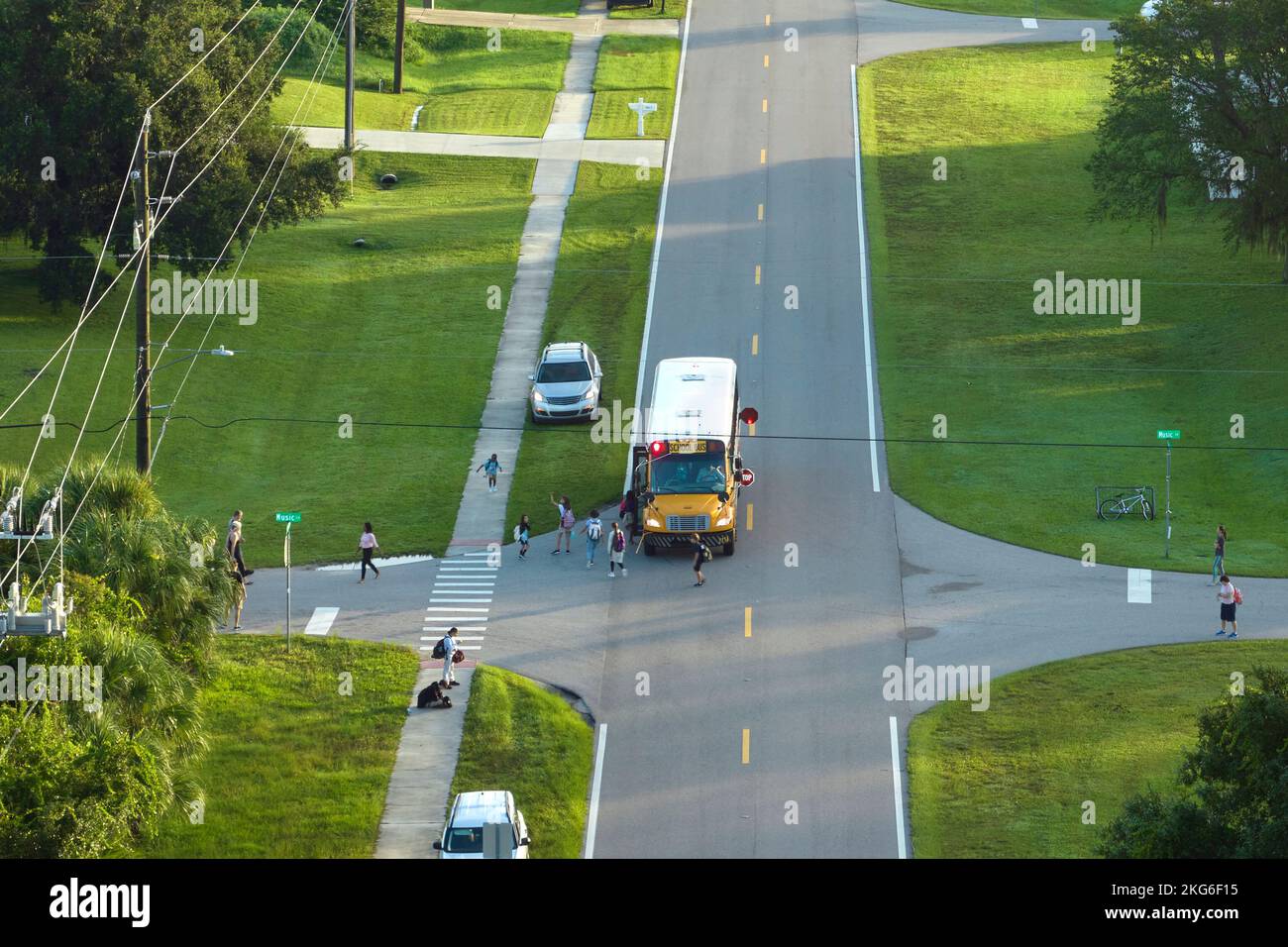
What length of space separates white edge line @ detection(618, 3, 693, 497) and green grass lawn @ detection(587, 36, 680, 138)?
11.5 inches

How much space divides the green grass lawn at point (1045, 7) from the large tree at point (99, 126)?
4385cm

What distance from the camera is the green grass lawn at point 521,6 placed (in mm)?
85000

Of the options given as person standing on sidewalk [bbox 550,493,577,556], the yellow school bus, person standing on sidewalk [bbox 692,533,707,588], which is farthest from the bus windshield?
person standing on sidewalk [bbox 550,493,577,556]

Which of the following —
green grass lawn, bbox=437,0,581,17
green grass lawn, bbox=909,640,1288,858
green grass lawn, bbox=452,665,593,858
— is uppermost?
green grass lawn, bbox=437,0,581,17

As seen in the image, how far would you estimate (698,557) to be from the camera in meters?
38.2

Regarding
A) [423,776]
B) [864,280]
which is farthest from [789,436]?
[423,776]

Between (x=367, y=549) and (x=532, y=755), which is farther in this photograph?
(x=367, y=549)

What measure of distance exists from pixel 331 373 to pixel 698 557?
17.1 m

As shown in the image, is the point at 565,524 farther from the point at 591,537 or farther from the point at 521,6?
the point at 521,6

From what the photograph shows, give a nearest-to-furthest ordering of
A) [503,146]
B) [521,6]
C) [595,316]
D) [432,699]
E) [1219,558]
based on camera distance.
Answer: [432,699]
[1219,558]
[595,316]
[503,146]
[521,6]

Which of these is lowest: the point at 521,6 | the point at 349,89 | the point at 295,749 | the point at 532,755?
the point at 295,749

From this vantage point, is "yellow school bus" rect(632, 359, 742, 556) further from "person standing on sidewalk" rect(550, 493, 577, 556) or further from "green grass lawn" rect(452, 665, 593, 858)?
"green grass lawn" rect(452, 665, 593, 858)

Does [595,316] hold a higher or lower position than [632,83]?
lower

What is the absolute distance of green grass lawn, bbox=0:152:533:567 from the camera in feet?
141
